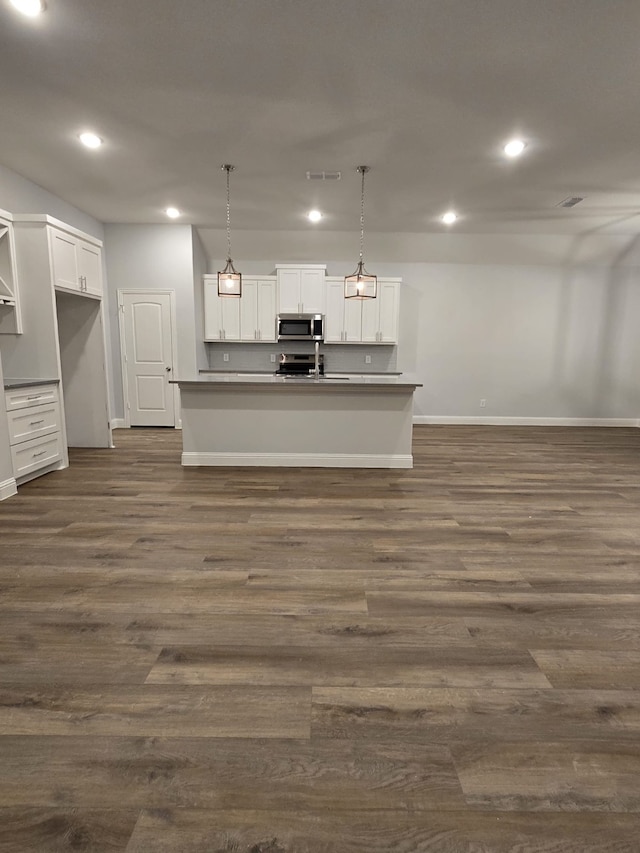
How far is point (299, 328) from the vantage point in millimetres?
7059

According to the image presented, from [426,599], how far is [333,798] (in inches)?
44.0

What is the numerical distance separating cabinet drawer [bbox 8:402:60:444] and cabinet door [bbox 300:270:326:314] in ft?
12.8

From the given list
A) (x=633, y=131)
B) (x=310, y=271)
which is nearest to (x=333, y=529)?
(x=633, y=131)

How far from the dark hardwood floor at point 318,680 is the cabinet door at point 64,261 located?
7.99 ft

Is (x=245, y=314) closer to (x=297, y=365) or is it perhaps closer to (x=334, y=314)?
(x=297, y=365)

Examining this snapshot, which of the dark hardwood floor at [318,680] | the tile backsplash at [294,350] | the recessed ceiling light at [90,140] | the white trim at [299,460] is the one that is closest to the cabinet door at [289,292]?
the tile backsplash at [294,350]

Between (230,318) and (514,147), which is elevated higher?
(514,147)

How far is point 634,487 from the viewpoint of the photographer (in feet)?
13.4

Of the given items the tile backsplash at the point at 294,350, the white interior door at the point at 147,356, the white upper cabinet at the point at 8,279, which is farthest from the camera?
the tile backsplash at the point at 294,350

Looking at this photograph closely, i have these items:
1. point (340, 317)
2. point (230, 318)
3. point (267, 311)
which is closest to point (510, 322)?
point (340, 317)

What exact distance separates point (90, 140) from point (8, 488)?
9.98 ft

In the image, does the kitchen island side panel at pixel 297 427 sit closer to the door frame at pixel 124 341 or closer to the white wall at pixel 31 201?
the door frame at pixel 124 341

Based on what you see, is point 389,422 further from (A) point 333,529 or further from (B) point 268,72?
(B) point 268,72

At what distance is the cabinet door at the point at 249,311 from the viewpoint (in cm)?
698
